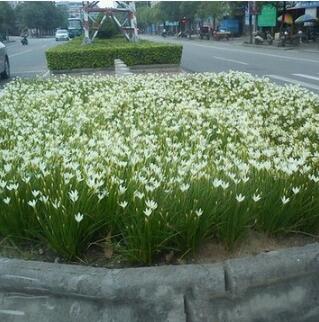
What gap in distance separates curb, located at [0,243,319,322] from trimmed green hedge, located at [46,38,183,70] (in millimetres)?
14004

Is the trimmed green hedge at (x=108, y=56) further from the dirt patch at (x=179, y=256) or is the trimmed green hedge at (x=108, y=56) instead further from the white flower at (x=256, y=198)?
the white flower at (x=256, y=198)

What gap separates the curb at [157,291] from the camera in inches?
103

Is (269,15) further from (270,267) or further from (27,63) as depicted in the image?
(270,267)

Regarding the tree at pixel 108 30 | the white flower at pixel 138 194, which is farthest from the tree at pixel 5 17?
the white flower at pixel 138 194

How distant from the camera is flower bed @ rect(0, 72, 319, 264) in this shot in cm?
293

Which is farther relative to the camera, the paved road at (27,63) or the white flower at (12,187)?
the paved road at (27,63)

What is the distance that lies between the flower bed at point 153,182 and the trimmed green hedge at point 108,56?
36.6 ft

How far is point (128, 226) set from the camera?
2.91 metres

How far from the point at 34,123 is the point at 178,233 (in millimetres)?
2932

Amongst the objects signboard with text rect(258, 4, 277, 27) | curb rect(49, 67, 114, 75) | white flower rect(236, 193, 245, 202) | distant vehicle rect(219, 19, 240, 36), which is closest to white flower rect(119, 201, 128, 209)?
white flower rect(236, 193, 245, 202)

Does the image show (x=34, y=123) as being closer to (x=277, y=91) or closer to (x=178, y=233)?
(x=178, y=233)

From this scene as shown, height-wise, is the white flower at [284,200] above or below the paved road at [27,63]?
above

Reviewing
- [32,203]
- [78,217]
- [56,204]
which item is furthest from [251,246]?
[32,203]

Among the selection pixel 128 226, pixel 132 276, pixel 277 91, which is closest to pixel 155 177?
pixel 128 226
